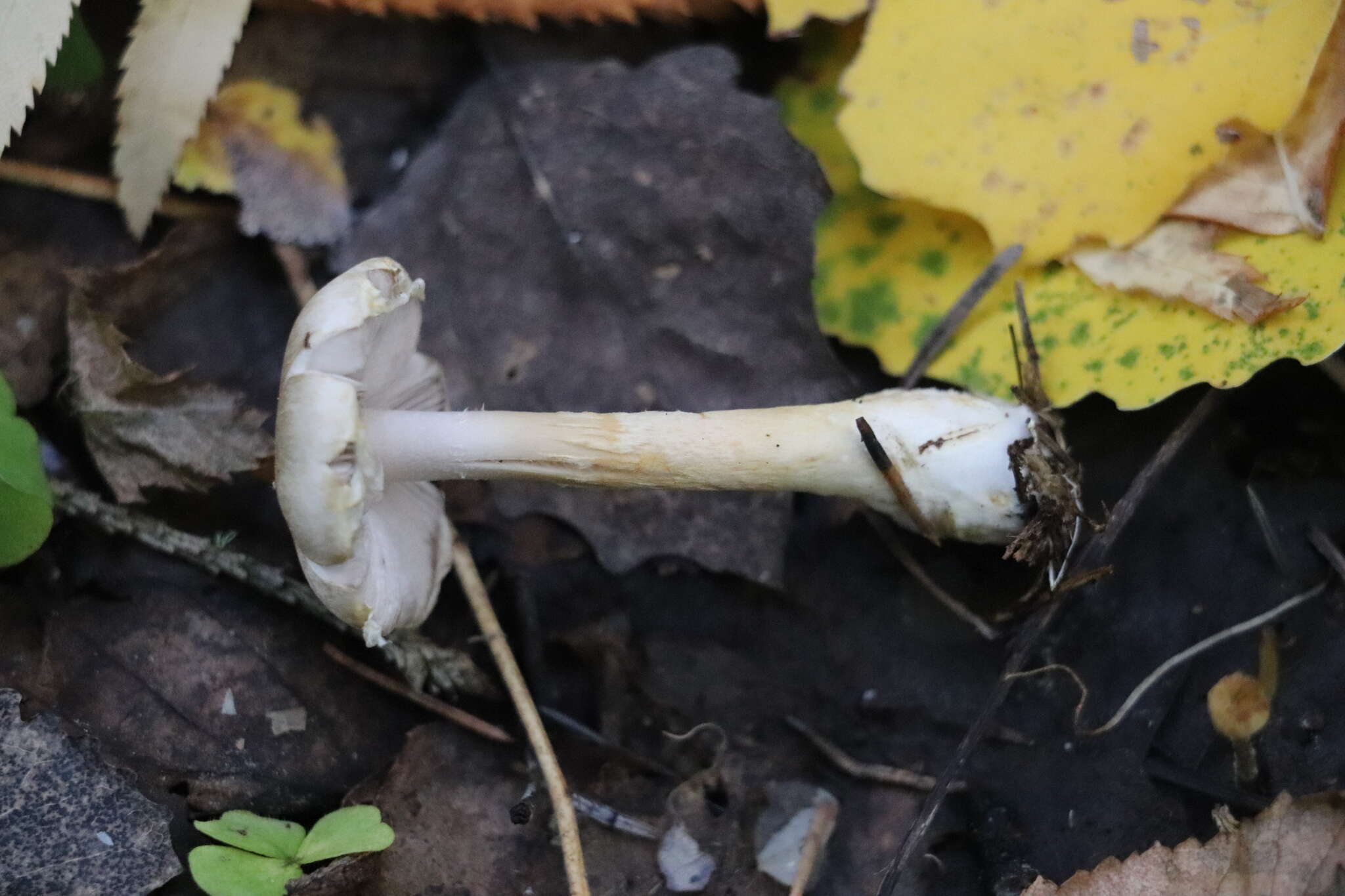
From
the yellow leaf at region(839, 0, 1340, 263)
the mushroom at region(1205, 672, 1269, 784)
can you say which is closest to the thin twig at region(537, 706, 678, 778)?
the mushroom at region(1205, 672, 1269, 784)

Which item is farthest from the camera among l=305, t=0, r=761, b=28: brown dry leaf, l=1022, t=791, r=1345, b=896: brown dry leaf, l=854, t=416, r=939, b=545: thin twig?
l=305, t=0, r=761, b=28: brown dry leaf

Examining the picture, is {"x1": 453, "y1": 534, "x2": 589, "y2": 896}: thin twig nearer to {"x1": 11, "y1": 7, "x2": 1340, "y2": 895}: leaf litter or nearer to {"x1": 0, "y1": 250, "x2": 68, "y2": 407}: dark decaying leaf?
{"x1": 11, "y1": 7, "x2": 1340, "y2": 895}: leaf litter

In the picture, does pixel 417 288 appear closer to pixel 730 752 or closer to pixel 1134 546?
pixel 730 752

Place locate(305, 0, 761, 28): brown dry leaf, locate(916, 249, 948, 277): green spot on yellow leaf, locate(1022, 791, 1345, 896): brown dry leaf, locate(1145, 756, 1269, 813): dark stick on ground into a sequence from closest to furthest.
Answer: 1. locate(1022, 791, 1345, 896): brown dry leaf
2. locate(1145, 756, 1269, 813): dark stick on ground
3. locate(916, 249, 948, 277): green spot on yellow leaf
4. locate(305, 0, 761, 28): brown dry leaf

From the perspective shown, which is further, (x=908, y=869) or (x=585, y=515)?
(x=585, y=515)

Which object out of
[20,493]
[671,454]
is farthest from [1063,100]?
[20,493]

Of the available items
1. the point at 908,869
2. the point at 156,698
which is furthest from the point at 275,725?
the point at 908,869

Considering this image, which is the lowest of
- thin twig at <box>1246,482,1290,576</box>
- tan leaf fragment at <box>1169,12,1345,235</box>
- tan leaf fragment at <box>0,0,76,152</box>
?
tan leaf fragment at <box>0,0,76,152</box>

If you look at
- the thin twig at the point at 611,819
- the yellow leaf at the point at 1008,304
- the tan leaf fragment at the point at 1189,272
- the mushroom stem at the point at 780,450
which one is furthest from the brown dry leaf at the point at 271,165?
the tan leaf fragment at the point at 1189,272
